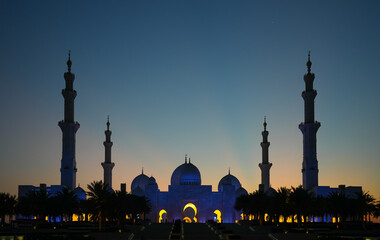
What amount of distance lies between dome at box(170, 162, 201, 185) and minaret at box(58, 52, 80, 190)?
25219 millimetres

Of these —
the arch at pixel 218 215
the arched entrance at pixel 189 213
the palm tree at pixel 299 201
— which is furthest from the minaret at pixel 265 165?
the palm tree at pixel 299 201

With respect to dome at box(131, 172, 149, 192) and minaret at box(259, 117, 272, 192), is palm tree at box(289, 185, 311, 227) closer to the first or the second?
minaret at box(259, 117, 272, 192)

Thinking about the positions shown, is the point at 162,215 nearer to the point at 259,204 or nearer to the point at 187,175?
the point at 187,175

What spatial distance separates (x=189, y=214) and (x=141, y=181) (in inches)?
399

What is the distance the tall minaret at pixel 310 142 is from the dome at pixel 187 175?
25.5 meters

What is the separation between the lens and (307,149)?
218 feet

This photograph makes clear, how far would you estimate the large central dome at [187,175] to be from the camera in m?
88.7

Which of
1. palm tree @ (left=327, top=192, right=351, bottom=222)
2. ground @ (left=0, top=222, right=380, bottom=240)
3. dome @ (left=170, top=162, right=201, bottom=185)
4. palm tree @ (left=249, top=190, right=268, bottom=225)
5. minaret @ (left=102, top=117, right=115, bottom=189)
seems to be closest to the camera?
ground @ (left=0, top=222, right=380, bottom=240)

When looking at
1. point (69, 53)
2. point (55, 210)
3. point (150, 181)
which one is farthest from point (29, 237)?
point (150, 181)

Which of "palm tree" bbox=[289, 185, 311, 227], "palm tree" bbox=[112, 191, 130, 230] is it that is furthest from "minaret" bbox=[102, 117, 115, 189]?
"palm tree" bbox=[289, 185, 311, 227]

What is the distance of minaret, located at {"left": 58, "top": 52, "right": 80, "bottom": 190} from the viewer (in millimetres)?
66938

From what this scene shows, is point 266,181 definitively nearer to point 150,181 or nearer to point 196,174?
point 196,174

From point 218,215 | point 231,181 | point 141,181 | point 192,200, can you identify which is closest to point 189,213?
point 192,200

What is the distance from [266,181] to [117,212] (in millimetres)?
34958
